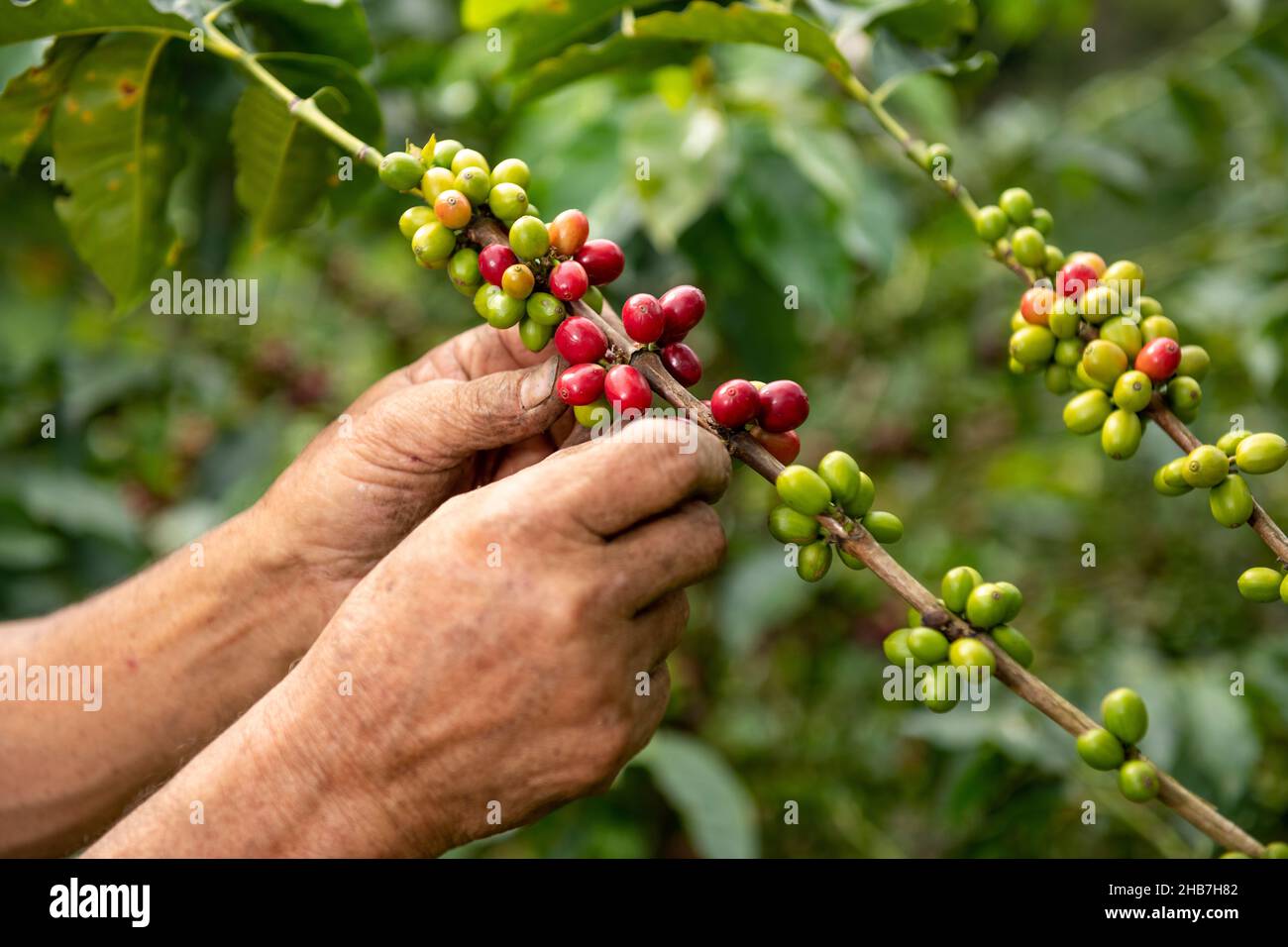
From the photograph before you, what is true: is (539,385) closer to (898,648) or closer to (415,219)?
(415,219)

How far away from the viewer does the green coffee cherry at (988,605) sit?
3.62ft

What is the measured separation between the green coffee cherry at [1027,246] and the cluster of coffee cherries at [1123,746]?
518mm

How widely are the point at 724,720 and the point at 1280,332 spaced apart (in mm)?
1723

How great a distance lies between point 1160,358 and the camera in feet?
3.79

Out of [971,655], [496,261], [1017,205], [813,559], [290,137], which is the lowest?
[971,655]

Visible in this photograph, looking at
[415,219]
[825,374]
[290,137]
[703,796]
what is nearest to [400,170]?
[415,219]

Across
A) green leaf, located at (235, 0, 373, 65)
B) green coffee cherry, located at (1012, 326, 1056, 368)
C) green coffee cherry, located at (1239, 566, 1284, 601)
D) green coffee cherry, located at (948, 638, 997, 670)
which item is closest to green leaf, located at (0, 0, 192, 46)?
green leaf, located at (235, 0, 373, 65)

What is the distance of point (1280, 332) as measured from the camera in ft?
6.84

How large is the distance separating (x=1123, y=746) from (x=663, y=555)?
1.76 ft

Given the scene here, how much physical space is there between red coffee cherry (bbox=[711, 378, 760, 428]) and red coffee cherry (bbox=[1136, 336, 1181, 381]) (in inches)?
16.9

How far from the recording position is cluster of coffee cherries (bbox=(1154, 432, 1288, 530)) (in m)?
1.09

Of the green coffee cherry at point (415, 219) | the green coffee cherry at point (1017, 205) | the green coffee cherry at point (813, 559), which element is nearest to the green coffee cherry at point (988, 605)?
the green coffee cherry at point (813, 559)
